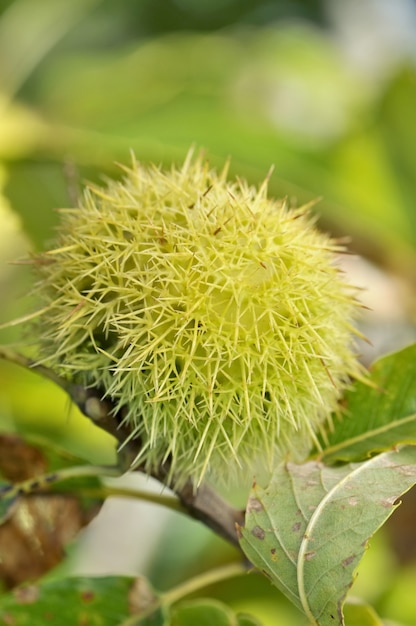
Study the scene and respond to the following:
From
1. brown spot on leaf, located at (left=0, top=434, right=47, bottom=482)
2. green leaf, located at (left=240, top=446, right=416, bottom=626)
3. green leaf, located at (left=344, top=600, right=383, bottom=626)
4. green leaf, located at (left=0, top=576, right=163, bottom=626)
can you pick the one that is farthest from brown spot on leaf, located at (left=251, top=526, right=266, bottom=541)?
brown spot on leaf, located at (left=0, top=434, right=47, bottom=482)

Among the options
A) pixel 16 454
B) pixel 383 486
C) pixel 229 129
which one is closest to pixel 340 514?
pixel 383 486

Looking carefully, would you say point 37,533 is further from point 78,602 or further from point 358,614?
point 358,614

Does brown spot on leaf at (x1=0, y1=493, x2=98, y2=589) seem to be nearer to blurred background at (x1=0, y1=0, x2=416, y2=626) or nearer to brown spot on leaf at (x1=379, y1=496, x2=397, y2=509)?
blurred background at (x1=0, y1=0, x2=416, y2=626)

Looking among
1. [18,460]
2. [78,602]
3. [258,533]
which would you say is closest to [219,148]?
[18,460]

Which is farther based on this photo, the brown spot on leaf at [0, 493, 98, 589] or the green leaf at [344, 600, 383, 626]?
the brown spot on leaf at [0, 493, 98, 589]

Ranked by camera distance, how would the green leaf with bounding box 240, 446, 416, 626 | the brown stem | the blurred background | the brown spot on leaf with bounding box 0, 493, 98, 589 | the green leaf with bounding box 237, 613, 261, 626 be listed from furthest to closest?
1. the blurred background
2. the brown spot on leaf with bounding box 0, 493, 98, 589
3. the green leaf with bounding box 237, 613, 261, 626
4. the brown stem
5. the green leaf with bounding box 240, 446, 416, 626

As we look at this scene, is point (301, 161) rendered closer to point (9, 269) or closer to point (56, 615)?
point (9, 269)
